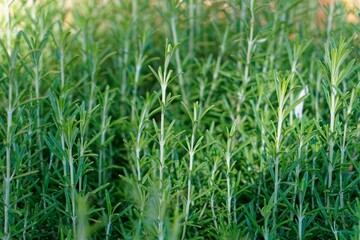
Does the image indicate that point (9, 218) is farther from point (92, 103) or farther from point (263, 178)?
point (263, 178)

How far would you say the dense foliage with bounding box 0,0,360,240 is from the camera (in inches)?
54.6

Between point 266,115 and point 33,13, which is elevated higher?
point 33,13

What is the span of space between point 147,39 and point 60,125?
67 centimetres

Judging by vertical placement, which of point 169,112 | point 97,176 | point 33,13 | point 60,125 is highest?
point 33,13

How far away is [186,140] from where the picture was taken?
146 centimetres

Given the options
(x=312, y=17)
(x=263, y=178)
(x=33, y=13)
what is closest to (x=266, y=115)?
(x=263, y=178)

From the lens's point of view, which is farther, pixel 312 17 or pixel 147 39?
pixel 312 17

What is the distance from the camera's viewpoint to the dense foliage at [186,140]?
139 cm

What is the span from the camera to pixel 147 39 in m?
1.97

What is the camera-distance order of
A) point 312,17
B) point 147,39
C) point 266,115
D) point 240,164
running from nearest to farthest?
point 266,115 < point 240,164 < point 147,39 < point 312,17

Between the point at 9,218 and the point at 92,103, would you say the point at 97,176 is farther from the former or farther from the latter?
the point at 9,218

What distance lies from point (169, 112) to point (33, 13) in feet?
1.92

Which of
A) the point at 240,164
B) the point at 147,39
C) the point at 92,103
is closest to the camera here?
the point at 240,164

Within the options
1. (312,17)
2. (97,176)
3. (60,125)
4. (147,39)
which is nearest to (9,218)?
(60,125)
